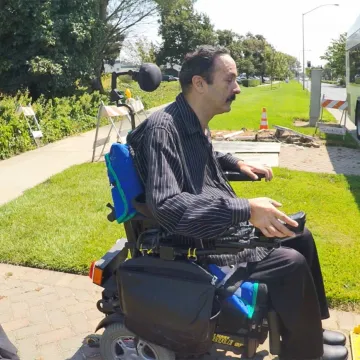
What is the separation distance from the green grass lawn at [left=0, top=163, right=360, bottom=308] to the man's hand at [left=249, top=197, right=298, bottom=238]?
5.60ft

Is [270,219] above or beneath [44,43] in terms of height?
beneath

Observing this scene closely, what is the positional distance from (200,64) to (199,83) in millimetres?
91

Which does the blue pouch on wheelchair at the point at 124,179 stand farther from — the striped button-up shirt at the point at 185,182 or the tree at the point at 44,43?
the tree at the point at 44,43

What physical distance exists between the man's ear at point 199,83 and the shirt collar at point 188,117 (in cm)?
10

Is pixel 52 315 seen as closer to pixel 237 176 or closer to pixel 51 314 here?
pixel 51 314

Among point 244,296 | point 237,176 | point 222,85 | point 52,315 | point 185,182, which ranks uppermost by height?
point 222,85

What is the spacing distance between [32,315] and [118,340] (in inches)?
41.4

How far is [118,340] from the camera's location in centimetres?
250

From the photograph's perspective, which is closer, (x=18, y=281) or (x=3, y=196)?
(x=18, y=281)

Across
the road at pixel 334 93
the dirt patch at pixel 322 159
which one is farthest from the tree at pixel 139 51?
the dirt patch at pixel 322 159

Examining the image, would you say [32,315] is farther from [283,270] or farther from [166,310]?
[283,270]

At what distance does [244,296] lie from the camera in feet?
6.79

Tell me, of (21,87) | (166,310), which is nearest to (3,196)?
(166,310)

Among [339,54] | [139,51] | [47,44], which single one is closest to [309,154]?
[47,44]
